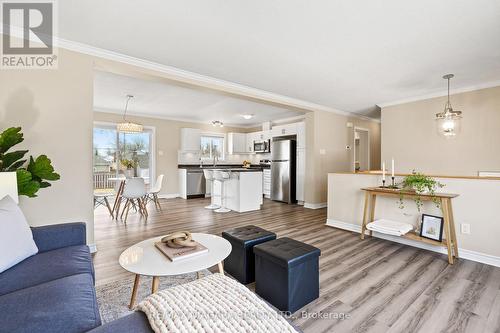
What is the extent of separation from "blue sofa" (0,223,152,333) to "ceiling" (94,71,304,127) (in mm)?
2739

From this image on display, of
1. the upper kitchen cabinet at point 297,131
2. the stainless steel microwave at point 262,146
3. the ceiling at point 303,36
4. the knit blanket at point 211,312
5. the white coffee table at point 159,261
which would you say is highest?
the ceiling at point 303,36

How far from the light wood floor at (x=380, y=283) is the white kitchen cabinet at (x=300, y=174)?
7.21 ft

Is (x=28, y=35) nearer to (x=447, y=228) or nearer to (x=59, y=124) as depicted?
(x=59, y=124)

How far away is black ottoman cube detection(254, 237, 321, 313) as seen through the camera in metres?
1.69

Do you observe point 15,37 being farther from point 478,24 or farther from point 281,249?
point 478,24

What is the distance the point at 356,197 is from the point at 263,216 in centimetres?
181

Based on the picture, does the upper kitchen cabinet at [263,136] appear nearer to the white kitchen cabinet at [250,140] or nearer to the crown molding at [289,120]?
the white kitchen cabinet at [250,140]

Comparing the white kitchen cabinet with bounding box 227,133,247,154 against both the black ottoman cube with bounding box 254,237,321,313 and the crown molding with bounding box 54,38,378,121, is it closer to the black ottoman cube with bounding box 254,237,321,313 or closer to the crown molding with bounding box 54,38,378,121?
the crown molding with bounding box 54,38,378,121

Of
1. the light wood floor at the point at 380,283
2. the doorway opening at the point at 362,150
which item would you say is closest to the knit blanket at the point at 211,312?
the light wood floor at the point at 380,283

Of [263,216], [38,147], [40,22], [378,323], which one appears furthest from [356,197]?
[40,22]

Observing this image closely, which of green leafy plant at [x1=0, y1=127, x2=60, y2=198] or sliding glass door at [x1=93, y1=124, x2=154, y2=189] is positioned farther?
sliding glass door at [x1=93, y1=124, x2=154, y2=189]

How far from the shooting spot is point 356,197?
3.73m

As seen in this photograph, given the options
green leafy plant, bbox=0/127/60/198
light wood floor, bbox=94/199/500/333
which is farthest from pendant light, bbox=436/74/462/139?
green leafy plant, bbox=0/127/60/198

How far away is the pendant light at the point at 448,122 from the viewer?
12.1 feet
